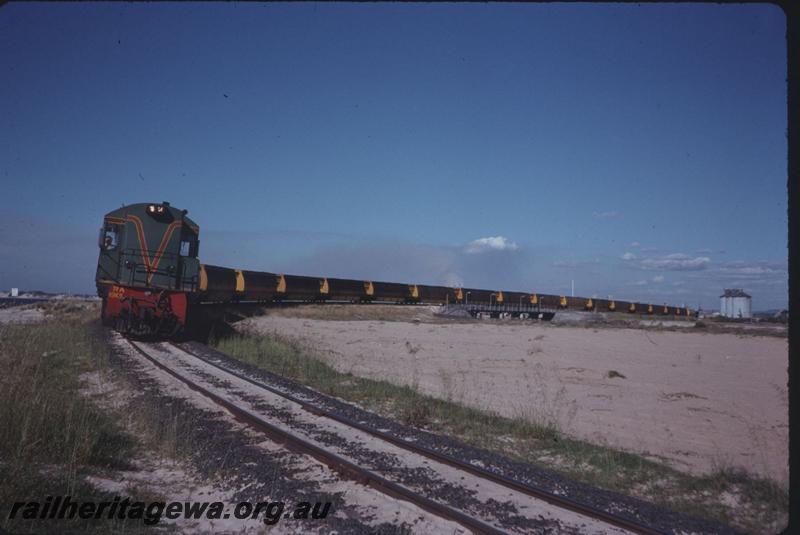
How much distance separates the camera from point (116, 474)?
5.53 metres

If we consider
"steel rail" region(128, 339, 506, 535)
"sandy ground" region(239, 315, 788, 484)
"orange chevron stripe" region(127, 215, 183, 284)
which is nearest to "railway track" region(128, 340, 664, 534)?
"steel rail" region(128, 339, 506, 535)

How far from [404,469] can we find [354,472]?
0.74 meters

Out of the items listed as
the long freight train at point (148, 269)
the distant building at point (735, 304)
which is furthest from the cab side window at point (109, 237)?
the distant building at point (735, 304)

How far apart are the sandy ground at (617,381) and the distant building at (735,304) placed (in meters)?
14.4

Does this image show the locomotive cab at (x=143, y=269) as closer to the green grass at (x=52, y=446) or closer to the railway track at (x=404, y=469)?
the green grass at (x=52, y=446)

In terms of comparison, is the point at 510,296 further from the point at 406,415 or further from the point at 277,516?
the point at 277,516

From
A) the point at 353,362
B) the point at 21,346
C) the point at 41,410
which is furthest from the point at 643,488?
the point at 21,346

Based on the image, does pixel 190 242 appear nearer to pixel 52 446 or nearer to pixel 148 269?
pixel 148 269

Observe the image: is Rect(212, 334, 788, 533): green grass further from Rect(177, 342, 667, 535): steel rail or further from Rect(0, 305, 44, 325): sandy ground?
Rect(0, 305, 44, 325): sandy ground

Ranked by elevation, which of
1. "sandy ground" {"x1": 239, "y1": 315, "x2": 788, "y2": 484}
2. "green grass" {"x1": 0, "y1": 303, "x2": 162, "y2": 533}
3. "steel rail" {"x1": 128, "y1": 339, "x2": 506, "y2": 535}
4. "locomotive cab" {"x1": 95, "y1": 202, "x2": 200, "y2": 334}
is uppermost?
"locomotive cab" {"x1": 95, "y1": 202, "x2": 200, "y2": 334}

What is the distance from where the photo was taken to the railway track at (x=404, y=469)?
4.95 metres

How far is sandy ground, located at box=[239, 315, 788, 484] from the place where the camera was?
8820 millimetres

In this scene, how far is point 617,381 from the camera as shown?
14453mm

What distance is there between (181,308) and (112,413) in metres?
9.37
